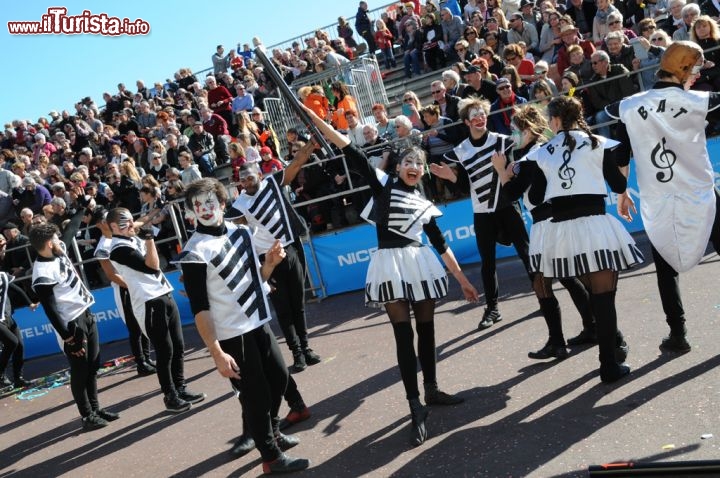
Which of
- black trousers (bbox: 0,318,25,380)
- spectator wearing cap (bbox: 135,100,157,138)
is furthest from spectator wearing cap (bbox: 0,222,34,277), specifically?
spectator wearing cap (bbox: 135,100,157,138)

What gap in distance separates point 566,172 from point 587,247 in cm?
52

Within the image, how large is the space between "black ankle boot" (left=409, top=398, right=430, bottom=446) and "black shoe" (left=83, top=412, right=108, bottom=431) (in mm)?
3624

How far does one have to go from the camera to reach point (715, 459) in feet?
12.5

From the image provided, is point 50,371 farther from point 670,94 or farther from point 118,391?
point 670,94

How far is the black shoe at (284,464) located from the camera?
5.09m

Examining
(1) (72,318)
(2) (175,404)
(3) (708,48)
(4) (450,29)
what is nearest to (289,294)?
(2) (175,404)

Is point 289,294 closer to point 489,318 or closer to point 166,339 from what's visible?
point 166,339

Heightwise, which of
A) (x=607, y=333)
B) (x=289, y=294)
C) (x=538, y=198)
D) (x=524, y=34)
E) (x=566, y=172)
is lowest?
(x=607, y=333)

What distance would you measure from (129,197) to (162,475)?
876cm

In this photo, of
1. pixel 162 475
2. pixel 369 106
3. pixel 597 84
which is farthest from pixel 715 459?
pixel 369 106

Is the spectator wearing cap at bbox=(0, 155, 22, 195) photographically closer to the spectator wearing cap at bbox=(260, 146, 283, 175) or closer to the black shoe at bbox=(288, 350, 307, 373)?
the spectator wearing cap at bbox=(260, 146, 283, 175)

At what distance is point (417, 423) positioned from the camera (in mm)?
5113

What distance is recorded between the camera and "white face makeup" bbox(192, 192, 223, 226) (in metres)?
4.96

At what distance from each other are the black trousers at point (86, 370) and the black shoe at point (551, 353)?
161 inches
